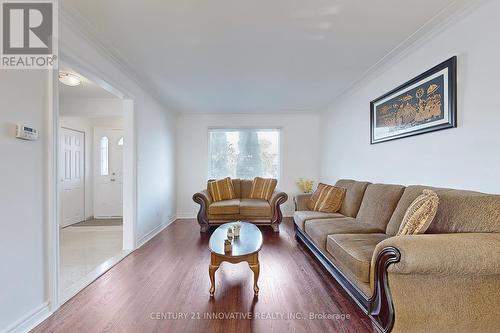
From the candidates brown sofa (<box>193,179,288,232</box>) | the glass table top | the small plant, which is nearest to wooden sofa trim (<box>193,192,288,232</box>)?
brown sofa (<box>193,179,288,232</box>)

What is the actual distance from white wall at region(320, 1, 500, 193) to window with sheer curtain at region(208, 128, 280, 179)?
2593 millimetres

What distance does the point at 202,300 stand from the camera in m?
2.06

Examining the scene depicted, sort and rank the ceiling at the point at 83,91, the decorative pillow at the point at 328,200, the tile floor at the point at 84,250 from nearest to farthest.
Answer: the tile floor at the point at 84,250 → the decorative pillow at the point at 328,200 → the ceiling at the point at 83,91

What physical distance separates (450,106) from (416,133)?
1.53 feet

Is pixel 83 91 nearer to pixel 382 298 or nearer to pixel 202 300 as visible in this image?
pixel 202 300

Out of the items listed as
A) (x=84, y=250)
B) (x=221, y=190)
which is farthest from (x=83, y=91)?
(x=221, y=190)

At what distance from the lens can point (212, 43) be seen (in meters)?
2.44

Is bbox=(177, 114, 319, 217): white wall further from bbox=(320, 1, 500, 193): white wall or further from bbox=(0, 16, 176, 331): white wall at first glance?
bbox=(0, 16, 176, 331): white wall

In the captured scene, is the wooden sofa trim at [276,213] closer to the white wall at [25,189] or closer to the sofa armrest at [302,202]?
the sofa armrest at [302,202]

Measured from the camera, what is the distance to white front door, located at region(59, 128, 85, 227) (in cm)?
465

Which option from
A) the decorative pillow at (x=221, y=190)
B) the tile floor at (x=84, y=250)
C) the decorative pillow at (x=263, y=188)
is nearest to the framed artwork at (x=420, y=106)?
the decorative pillow at (x=263, y=188)

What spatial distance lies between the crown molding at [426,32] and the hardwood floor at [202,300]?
257cm

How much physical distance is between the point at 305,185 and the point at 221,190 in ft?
6.12

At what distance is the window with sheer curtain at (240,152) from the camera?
18.8 ft
